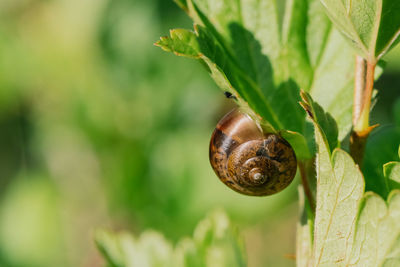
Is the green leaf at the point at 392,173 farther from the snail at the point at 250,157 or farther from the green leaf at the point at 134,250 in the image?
the green leaf at the point at 134,250

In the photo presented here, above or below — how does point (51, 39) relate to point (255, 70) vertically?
above

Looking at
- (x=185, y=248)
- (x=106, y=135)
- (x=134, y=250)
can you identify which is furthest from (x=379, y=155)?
(x=106, y=135)

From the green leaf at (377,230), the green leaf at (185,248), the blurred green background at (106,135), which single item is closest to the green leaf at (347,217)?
the green leaf at (377,230)

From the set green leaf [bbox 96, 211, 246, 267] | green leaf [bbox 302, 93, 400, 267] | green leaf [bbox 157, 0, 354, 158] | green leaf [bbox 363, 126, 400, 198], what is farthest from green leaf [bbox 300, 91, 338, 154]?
green leaf [bbox 96, 211, 246, 267]

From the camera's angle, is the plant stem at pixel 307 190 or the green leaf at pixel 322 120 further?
the plant stem at pixel 307 190

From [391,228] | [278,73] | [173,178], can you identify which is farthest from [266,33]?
[173,178]

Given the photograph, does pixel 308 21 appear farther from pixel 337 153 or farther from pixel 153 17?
pixel 153 17

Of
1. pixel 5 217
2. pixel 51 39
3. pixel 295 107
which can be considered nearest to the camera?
pixel 295 107
